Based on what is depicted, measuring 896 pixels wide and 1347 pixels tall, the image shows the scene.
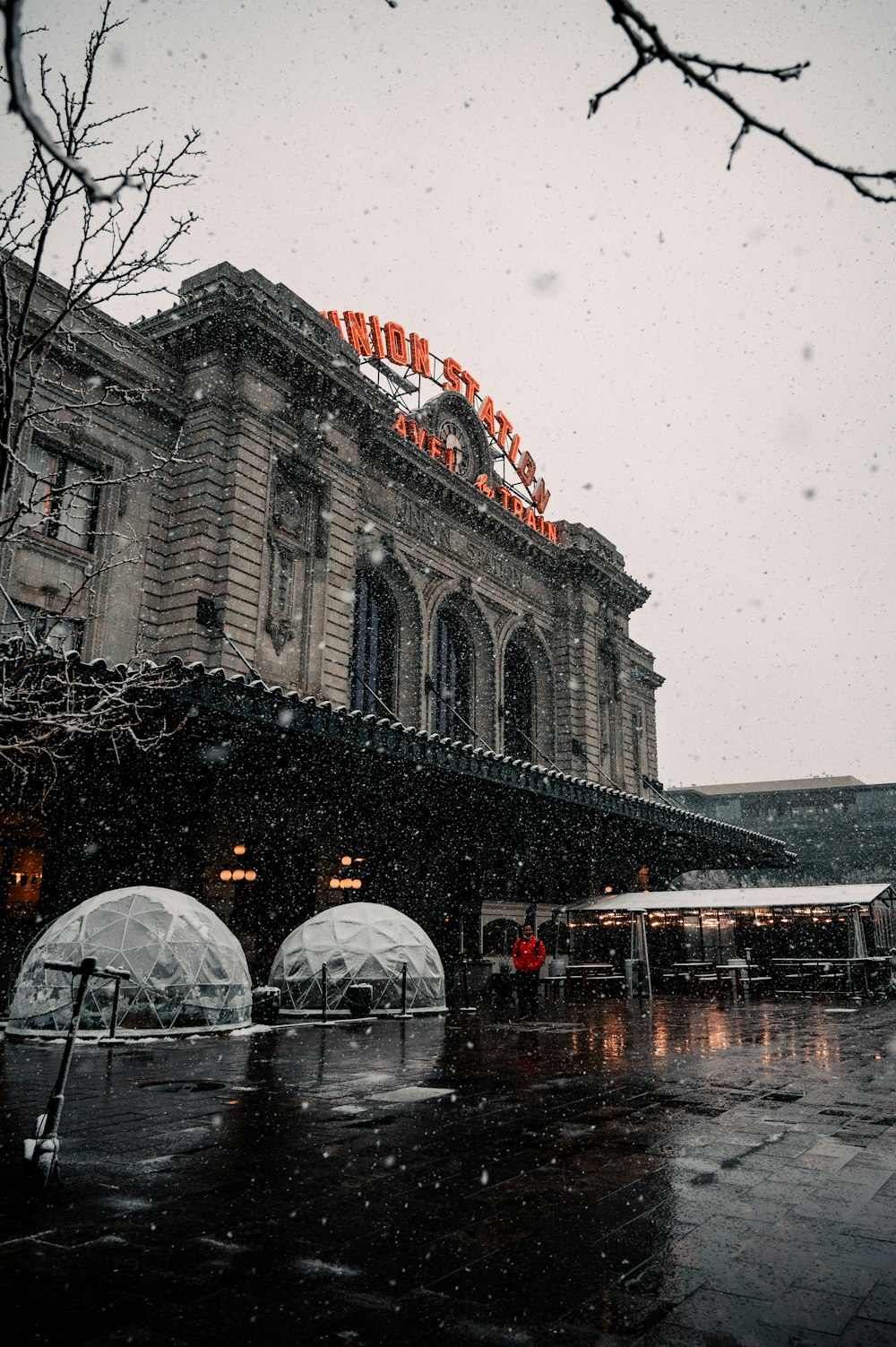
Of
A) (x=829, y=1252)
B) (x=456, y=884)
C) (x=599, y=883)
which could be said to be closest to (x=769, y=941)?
(x=599, y=883)

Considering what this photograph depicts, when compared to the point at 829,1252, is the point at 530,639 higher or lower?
higher

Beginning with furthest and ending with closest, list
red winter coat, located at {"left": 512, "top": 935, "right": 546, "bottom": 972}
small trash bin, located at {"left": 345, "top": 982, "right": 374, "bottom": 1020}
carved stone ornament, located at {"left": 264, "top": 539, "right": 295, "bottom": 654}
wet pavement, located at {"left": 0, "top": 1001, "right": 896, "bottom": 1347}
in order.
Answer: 1. carved stone ornament, located at {"left": 264, "top": 539, "right": 295, "bottom": 654}
2. red winter coat, located at {"left": 512, "top": 935, "right": 546, "bottom": 972}
3. small trash bin, located at {"left": 345, "top": 982, "right": 374, "bottom": 1020}
4. wet pavement, located at {"left": 0, "top": 1001, "right": 896, "bottom": 1347}

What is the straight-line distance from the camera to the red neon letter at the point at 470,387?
33500 millimetres

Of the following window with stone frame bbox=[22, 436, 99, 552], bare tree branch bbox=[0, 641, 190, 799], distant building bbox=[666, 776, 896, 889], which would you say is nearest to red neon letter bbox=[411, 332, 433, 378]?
window with stone frame bbox=[22, 436, 99, 552]

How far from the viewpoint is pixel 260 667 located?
2177 cm

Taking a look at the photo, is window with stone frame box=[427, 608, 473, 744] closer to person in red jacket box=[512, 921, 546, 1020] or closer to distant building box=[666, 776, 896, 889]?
person in red jacket box=[512, 921, 546, 1020]

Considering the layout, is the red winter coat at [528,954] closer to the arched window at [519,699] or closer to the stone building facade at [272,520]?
the stone building facade at [272,520]

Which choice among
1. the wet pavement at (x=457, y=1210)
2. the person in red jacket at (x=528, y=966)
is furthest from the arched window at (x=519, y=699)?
the wet pavement at (x=457, y=1210)

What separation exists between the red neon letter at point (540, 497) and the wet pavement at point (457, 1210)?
2909 cm

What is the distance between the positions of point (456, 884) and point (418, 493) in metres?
12.6

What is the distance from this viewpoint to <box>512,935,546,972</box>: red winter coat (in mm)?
16453

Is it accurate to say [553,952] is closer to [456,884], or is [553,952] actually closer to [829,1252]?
[456,884]

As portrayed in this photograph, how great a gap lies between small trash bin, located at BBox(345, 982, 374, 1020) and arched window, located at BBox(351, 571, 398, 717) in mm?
11730

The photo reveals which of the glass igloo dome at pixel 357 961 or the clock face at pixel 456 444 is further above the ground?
the clock face at pixel 456 444
